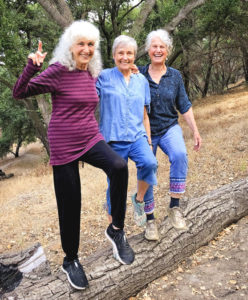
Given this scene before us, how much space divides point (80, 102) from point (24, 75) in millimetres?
517

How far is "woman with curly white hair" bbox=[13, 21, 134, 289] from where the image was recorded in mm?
2676

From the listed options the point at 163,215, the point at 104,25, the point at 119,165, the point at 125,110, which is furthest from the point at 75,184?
the point at 104,25

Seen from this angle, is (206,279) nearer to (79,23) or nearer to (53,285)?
(53,285)

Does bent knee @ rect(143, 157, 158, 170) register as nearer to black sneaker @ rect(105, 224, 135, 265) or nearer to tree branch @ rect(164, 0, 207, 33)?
black sneaker @ rect(105, 224, 135, 265)

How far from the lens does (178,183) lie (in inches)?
139

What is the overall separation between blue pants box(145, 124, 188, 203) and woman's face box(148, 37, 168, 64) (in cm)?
A: 84

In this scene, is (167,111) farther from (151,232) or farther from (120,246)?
(120,246)

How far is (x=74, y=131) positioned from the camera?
2.70 meters

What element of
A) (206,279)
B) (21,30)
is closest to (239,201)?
(206,279)

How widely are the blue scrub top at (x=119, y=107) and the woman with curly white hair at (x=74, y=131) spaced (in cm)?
40

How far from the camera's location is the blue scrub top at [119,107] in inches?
128

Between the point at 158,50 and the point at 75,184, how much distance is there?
188 centimetres

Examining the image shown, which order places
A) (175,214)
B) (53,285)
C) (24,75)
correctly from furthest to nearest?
(175,214), (53,285), (24,75)

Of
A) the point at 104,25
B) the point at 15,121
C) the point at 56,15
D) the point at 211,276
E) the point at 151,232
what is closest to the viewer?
the point at 211,276
